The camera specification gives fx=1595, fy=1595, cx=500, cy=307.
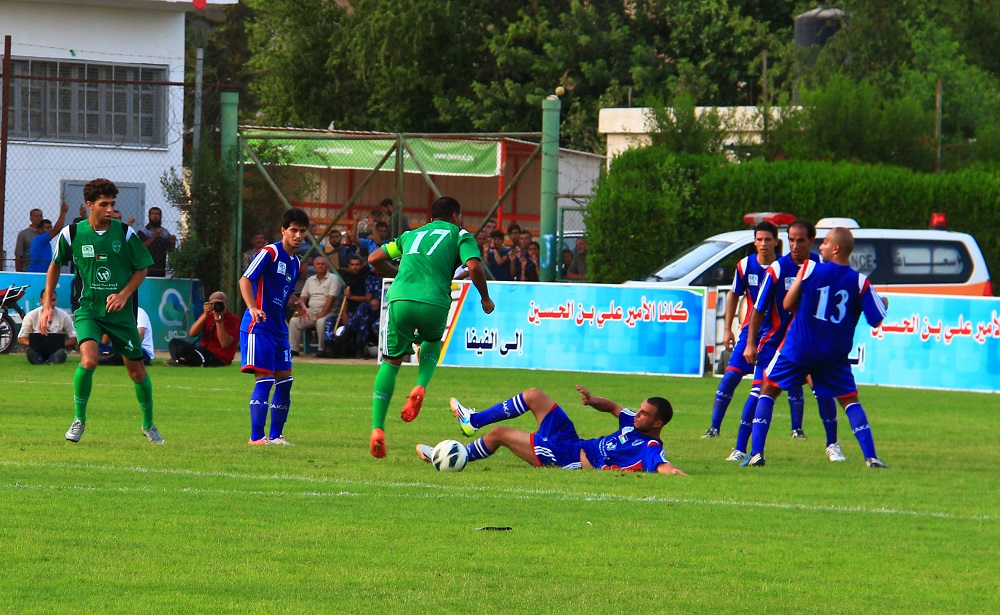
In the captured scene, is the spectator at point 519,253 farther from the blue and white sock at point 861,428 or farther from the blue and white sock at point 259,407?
the blue and white sock at point 861,428

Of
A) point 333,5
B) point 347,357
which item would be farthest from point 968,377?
point 333,5

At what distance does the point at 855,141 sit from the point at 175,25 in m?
12.9

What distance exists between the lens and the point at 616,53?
4559 centimetres

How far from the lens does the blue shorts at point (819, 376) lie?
12.1 m

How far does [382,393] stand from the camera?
11.4m

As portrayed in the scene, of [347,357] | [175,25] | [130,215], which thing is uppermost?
[175,25]

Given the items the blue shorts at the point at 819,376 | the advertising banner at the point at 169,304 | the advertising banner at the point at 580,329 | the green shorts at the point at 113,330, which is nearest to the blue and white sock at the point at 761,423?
the blue shorts at the point at 819,376

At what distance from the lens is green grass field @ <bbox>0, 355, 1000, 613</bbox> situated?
6.56 m

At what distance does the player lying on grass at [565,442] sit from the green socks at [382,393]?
1.25 feet

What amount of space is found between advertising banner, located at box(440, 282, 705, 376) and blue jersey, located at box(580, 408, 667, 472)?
36.8 ft

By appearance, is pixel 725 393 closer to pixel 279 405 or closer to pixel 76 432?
pixel 279 405

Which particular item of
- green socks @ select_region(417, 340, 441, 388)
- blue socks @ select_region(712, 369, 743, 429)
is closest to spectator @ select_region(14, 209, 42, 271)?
blue socks @ select_region(712, 369, 743, 429)

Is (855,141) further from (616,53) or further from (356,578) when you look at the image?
(356,578)

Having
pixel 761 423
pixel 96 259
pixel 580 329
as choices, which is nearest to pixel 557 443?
pixel 761 423
